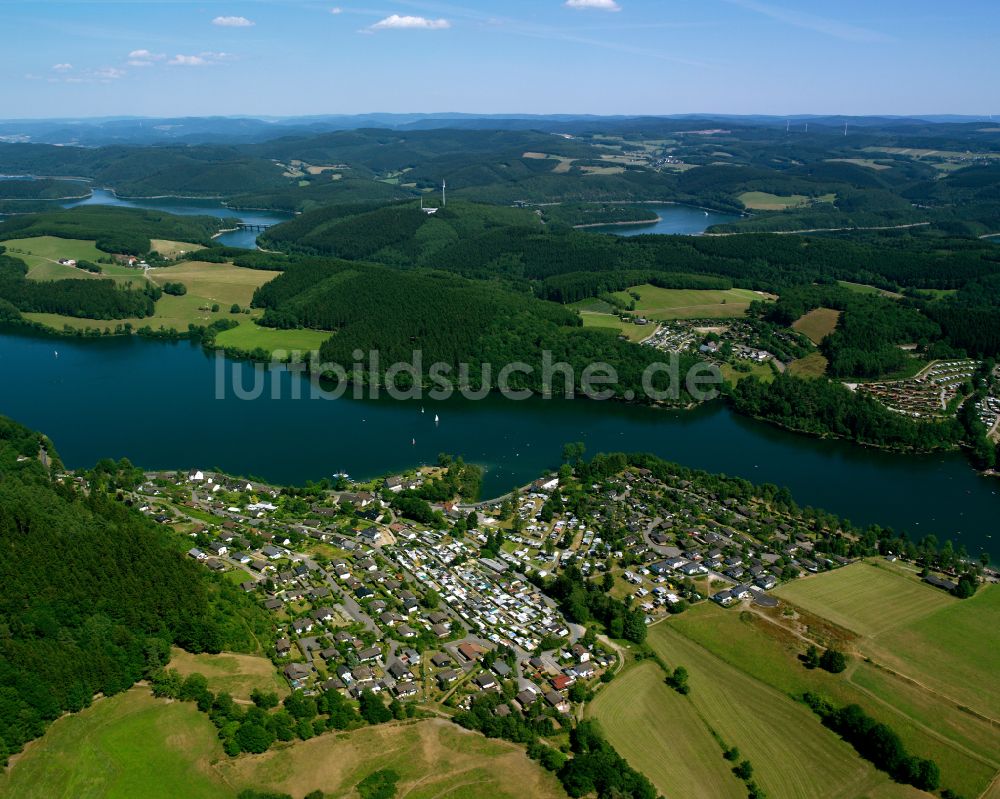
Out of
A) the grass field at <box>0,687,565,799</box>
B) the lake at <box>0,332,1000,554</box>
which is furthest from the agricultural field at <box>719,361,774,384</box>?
the grass field at <box>0,687,565,799</box>

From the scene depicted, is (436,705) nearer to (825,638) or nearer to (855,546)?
(825,638)

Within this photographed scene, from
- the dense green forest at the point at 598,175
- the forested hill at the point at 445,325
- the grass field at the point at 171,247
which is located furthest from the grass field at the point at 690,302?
the grass field at the point at 171,247

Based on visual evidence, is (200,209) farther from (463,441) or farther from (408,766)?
(408,766)

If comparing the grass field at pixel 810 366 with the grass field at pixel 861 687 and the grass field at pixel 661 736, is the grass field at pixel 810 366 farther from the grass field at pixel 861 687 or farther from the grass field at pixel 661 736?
the grass field at pixel 661 736

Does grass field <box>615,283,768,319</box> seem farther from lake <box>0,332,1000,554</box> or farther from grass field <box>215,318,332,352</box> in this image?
grass field <box>215,318,332,352</box>

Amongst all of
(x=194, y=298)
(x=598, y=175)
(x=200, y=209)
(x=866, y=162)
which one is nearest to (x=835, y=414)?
(x=194, y=298)

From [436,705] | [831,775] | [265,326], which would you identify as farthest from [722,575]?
[265,326]
